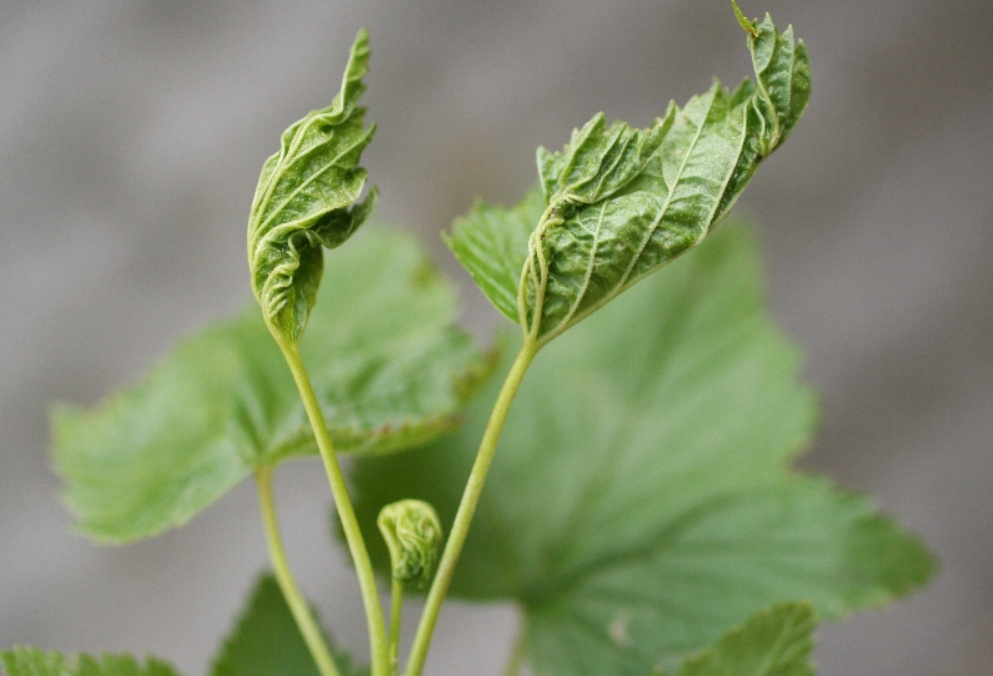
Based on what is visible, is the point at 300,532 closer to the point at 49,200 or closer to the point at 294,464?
the point at 294,464

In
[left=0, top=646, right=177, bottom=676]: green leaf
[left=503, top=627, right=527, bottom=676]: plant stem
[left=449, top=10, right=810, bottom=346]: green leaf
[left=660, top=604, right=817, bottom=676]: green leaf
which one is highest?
[left=449, top=10, right=810, bottom=346]: green leaf

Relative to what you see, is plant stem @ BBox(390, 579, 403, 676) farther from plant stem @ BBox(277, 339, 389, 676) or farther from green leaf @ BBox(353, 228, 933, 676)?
green leaf @ BBox(353, 228, 933, 676)

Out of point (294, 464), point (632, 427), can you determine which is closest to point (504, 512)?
point (632, 427)

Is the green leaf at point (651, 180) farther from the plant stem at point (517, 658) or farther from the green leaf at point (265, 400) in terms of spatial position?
the plant stem at point (517, 658)

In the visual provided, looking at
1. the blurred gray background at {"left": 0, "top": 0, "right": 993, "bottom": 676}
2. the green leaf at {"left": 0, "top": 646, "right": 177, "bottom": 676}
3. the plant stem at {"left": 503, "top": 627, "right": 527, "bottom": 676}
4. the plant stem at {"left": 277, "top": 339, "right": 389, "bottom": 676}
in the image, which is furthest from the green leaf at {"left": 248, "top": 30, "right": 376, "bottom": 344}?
the blurred gray background at {"left": 0, "top": 0, "right": 993, "bottom": 676}

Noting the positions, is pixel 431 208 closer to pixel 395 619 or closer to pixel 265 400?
pixel 265 400

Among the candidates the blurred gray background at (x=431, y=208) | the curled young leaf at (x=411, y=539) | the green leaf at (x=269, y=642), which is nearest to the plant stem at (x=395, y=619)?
the curled young leaf at (x=411, y=539)
